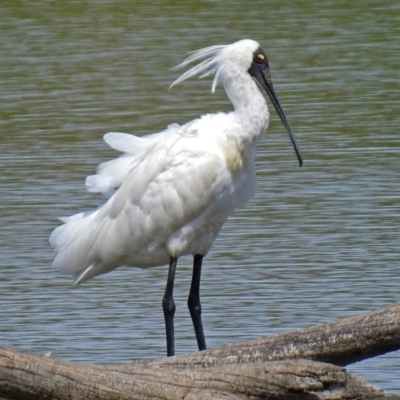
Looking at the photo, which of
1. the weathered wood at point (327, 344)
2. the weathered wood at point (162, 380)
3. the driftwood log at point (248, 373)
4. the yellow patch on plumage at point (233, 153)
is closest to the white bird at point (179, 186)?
the yellow patch on plumage at point (233, 153)

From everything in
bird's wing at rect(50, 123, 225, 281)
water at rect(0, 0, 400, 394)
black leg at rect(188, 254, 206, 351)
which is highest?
bird's wing at rect(50, 123, 225, 281)

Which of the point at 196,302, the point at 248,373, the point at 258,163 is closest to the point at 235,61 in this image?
the point at 196,302

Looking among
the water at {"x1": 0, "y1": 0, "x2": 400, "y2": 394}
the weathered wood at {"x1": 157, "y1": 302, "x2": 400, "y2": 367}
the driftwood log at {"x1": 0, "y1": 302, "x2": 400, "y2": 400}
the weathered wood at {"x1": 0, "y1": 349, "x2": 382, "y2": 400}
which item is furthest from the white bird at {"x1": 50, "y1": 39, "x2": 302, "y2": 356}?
the weathered wood at {"x1": 0, "y1": 349, "x2": 382, "y2": 400}

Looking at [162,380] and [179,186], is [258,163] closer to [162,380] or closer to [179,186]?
[179,186]

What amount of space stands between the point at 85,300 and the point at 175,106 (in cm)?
579

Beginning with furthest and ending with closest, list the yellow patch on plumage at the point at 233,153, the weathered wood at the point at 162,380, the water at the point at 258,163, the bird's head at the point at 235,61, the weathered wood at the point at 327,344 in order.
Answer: the water at the point at 258,163 → the bird's head at the point at 235,61 → the yellow patch on plumage at the point at 233,153 → the weathered wood at the point at 327,344 → the weathered wood at the point at 162,380

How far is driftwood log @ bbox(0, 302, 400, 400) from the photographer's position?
6.87 meters

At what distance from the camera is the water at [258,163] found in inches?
398

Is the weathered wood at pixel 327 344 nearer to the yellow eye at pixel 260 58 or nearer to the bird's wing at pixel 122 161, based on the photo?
the bird's wing at pixel 122 161

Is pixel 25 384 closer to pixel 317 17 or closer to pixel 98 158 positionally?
pixel 98 158

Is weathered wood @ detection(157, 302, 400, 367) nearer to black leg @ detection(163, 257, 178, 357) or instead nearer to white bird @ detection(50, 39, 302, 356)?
white bird @ detection(50, 39, 302, 356)

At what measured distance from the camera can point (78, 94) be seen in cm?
1733

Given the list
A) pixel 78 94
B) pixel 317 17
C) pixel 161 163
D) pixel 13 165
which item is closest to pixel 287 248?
pixel 161 163

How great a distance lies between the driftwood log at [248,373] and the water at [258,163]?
1.26 meters
